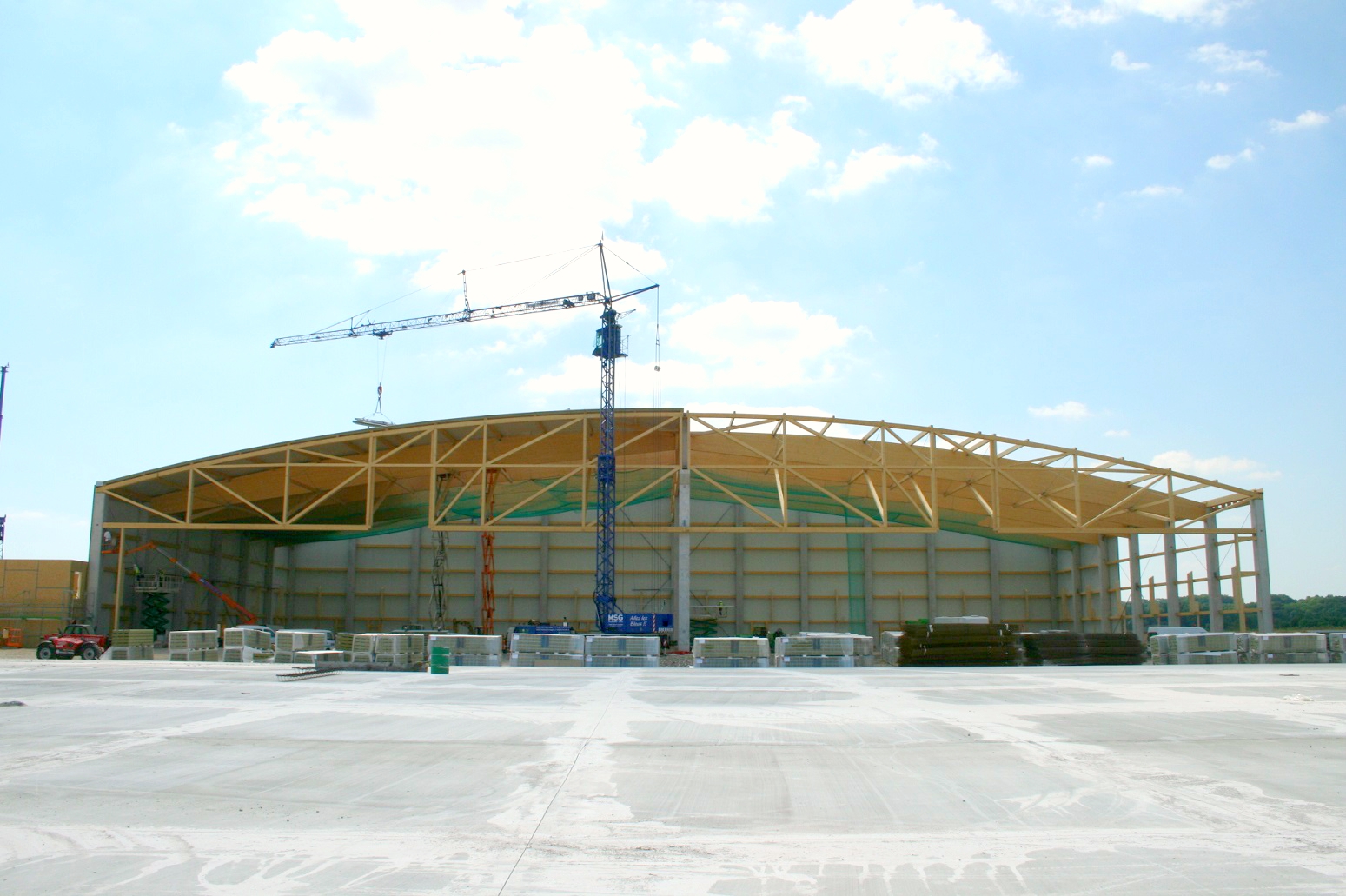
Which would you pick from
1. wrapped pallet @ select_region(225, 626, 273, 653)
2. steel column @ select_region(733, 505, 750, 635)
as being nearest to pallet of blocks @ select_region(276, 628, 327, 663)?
wrapped pallet @ select_region(225, 626, 273, 653)

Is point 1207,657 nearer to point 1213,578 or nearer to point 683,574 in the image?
point 1213,578

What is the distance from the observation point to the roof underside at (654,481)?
4300cm

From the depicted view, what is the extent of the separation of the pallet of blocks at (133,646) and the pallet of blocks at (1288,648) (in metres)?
40.0

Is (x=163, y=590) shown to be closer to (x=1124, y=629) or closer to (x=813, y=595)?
(x=813, y=595)

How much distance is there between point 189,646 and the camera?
35.4 m

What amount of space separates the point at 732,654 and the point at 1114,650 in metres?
14.0

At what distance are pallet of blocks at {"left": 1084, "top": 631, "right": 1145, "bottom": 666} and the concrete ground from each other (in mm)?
17874

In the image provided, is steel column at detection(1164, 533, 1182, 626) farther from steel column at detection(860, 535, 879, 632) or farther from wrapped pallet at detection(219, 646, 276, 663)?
wrapped pallet at detection(219, 646, 276, 663)

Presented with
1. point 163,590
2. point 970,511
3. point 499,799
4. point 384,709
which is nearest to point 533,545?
point 163,590

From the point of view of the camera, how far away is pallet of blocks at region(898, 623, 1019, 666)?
35.5 m

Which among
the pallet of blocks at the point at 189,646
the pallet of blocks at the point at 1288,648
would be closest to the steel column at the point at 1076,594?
the pallet of blocks at the point at 1288,648

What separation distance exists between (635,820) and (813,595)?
49770mm

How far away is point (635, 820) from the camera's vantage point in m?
8.88

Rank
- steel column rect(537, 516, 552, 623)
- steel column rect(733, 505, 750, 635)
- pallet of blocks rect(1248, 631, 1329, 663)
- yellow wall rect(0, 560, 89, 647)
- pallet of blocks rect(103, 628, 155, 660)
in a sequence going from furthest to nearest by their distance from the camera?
steel column rect(537, 516, 552, 623) < steel column rect(733, 505, 750, 635) < yellow wall rect(0, 560, 89, 647) < pallet of blocks rect(103, 628, 155, 660) < pallet of blocks rect(1248, 631, 1329, 663)
